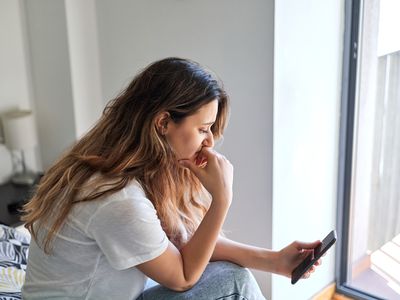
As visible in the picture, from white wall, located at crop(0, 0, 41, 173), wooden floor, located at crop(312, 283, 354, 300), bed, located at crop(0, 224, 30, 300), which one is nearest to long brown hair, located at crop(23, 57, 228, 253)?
bed, located at crop(0, 224, 30, 300)

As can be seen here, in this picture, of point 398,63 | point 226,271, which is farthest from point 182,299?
point 398,63

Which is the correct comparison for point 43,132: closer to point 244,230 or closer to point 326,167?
point 244,230

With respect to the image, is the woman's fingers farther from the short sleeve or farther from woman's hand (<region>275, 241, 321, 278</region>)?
the short sleeve

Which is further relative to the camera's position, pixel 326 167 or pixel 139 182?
pixel 326 167

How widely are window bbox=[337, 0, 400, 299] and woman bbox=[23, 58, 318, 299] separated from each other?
724 millimetres

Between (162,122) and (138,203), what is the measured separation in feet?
0.59

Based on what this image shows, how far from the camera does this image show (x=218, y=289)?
1146mm

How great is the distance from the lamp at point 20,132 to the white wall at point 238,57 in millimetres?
535

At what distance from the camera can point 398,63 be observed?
5.52 ft

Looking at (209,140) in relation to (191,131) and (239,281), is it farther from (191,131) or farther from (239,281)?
(239,281)

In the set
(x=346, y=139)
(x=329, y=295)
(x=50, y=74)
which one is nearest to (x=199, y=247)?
(x=346, y=139)

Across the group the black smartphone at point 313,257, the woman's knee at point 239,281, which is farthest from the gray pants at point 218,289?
the black smartphone at point 313,257

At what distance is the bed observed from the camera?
1.37 metres

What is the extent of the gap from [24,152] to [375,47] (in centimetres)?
144
